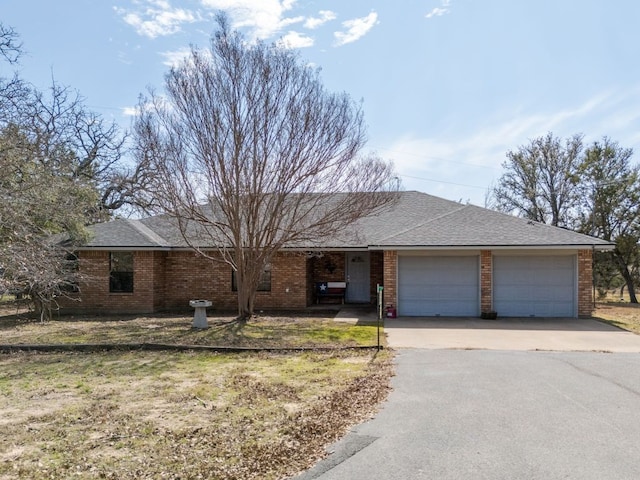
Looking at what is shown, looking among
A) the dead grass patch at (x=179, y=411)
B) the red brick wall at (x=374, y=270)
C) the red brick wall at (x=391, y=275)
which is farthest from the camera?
the red brick wall at (x=374, y=270)

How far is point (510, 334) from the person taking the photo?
13.0m

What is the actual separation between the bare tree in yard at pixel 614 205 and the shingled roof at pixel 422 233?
10.2m

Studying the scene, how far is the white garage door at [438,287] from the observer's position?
16.4 m

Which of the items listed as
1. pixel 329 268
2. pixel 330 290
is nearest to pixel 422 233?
pixel 329 268

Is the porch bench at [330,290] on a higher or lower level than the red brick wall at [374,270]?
lower

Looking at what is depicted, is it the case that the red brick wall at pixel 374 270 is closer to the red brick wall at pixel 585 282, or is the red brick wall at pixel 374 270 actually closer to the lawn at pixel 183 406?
the red brick wall at pixel 585 282

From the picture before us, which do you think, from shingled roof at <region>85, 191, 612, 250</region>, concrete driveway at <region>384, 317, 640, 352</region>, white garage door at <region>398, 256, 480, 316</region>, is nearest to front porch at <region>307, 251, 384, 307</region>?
shingled roof at <region>85, 191, 612, 250</region>

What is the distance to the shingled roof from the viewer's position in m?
15.7

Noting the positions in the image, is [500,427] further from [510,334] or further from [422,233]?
[422,233]

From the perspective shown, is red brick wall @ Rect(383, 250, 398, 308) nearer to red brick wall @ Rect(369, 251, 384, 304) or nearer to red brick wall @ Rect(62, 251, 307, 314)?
red brick wall @ Rect(62, 251, 307, 314)

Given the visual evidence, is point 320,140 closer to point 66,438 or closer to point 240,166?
point 240,166

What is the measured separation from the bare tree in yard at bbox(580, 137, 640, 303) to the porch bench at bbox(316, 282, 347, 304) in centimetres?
1470

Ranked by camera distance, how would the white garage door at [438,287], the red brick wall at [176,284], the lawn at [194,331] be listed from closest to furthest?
→ the lawn at [194,331], the white garage door at [438,287], the red brick wall at [176,284]

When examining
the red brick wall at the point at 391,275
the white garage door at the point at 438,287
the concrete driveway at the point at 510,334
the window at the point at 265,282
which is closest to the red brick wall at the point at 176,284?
the window at the point at 265,282
